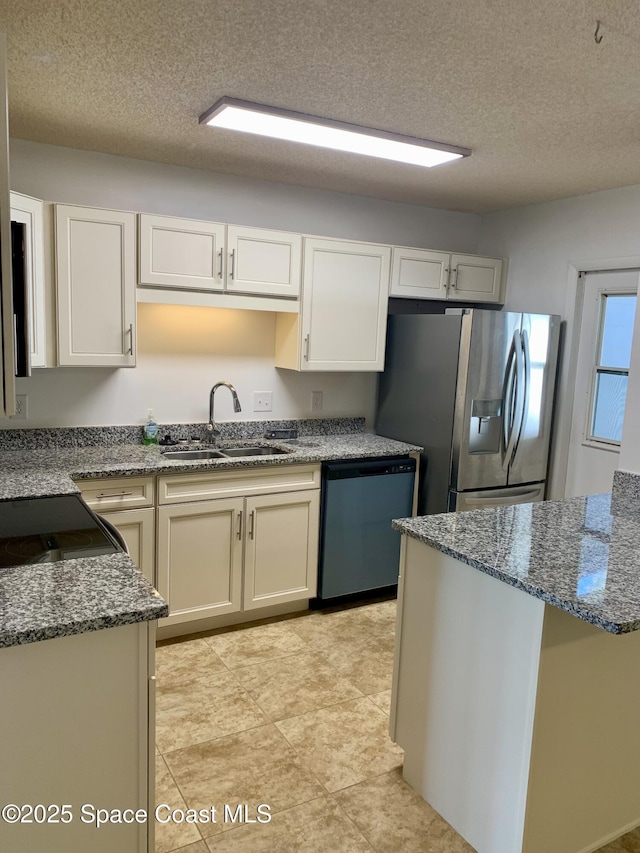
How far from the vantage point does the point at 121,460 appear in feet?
9.95

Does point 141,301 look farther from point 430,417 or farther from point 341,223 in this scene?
point 430,417

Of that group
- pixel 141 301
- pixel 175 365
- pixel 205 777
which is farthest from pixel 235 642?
pixel 141 301

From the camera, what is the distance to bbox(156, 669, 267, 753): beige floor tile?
2434mm

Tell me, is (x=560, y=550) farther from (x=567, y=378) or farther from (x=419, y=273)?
(x=419, y=273)

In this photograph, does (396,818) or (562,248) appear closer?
Answer: (396,818)

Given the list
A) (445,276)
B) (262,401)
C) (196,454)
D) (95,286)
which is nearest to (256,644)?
(196,454)

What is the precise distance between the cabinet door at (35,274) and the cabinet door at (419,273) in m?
1.95

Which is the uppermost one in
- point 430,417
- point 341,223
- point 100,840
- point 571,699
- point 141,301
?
point 341,223

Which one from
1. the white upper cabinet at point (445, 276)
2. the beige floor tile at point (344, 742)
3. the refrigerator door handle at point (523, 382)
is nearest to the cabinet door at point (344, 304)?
the white upper cabinet at point (445, 276)

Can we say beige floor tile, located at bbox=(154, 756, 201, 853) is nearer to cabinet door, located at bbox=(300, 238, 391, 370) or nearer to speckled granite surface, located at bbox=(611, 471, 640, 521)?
speckled granite surface, located at bbox=(611, 471, 640, 521)

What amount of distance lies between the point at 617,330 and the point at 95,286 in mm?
2839

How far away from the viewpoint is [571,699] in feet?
5.77

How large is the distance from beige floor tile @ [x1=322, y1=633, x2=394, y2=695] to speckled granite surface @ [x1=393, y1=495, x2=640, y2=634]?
1022mm

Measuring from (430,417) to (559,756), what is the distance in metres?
2.17
